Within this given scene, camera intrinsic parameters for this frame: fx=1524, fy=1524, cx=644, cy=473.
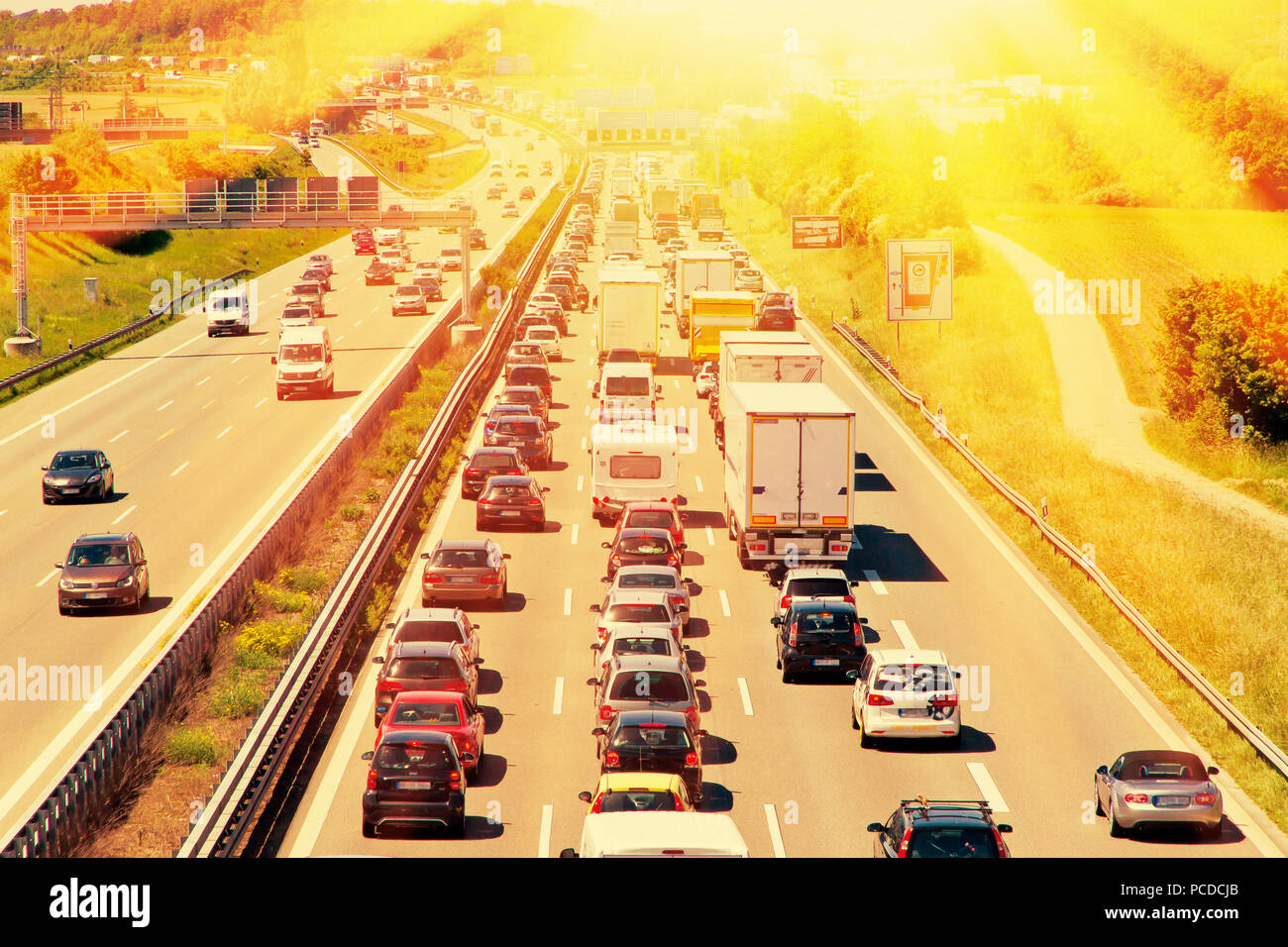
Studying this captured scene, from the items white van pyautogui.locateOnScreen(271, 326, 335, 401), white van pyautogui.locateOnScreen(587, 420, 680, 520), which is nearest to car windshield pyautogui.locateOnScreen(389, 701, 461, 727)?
white van pyautogui.locateOnScreen(587, 420, 680, 520)

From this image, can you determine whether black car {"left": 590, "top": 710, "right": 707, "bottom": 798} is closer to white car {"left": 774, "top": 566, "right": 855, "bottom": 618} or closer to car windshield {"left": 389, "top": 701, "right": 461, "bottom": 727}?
car windshield {"left": 389, "top": 701, "right": 461, "bottom": 727}

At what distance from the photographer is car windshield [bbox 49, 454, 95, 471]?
134 ft

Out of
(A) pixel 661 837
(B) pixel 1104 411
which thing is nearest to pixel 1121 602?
(A) pixel 661 837

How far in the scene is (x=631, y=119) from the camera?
504 feet

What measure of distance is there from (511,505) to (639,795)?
68.5 ft

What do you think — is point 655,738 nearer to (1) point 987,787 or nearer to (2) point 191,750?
(1) point 987,787

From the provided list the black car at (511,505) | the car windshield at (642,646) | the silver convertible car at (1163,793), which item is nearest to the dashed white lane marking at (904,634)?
the car windshield at (642,646)

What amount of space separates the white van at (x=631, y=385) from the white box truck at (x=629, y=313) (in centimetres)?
812

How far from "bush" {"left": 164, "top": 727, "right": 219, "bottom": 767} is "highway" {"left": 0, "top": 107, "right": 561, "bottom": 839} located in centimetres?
116

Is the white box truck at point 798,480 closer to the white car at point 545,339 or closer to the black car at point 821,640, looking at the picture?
the black car at point 821,640

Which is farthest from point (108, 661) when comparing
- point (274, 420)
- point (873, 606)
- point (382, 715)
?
point (274, 420)

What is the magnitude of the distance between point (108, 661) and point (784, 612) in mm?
12460

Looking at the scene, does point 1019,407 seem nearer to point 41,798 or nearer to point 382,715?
point 382,715

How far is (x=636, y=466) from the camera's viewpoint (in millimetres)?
38812
